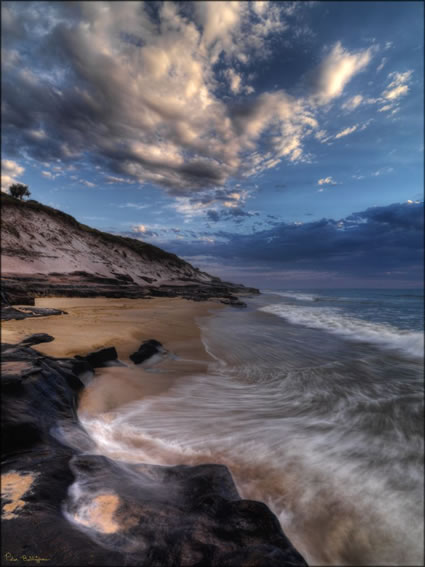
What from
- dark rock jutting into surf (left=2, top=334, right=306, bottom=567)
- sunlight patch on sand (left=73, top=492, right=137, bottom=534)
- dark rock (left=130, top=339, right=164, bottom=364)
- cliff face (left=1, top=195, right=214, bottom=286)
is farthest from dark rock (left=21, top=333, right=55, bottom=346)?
cliff face (left=1, top=195, right=214, bottom=286)

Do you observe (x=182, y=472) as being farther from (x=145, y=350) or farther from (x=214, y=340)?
(x=214, y=340)

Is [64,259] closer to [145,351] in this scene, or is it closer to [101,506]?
[145,351]

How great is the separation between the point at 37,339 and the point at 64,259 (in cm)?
2557

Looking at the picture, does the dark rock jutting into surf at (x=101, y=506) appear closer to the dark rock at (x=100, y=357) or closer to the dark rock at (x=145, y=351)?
the dark rock at (x=100, y=357)

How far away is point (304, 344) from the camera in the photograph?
868 centimetres

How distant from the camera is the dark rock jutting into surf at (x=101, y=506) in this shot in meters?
1.15

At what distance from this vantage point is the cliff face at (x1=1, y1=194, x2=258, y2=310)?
16703mm

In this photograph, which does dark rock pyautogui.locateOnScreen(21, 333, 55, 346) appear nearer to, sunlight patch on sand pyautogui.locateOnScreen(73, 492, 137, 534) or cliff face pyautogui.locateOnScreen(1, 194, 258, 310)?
sunlight patch on sand pyautogui.locateOnScreen(73, 492, 137, 534)

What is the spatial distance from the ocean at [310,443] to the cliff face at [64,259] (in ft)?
34.3

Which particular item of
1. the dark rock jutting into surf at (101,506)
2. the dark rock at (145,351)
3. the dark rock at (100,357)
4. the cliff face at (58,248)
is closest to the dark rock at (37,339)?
the dark rock jutting into surf at (101,506)

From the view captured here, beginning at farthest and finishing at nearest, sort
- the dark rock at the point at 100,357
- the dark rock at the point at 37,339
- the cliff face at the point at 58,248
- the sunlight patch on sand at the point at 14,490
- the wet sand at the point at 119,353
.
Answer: the cliff face at the point at 58,248 < the dark rock at the point at 100,357 < the wet sand at the point at 119,353 < the dark rock at the point at 37,339 < the sunlight patch on sand at the point at 14,490

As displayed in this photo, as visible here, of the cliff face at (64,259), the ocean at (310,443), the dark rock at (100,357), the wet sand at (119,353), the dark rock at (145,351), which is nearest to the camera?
the ocean at (310,443)

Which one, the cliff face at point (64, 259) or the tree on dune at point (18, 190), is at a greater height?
the tree on dune at point (18, 190)

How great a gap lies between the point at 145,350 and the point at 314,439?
12.1 feet
